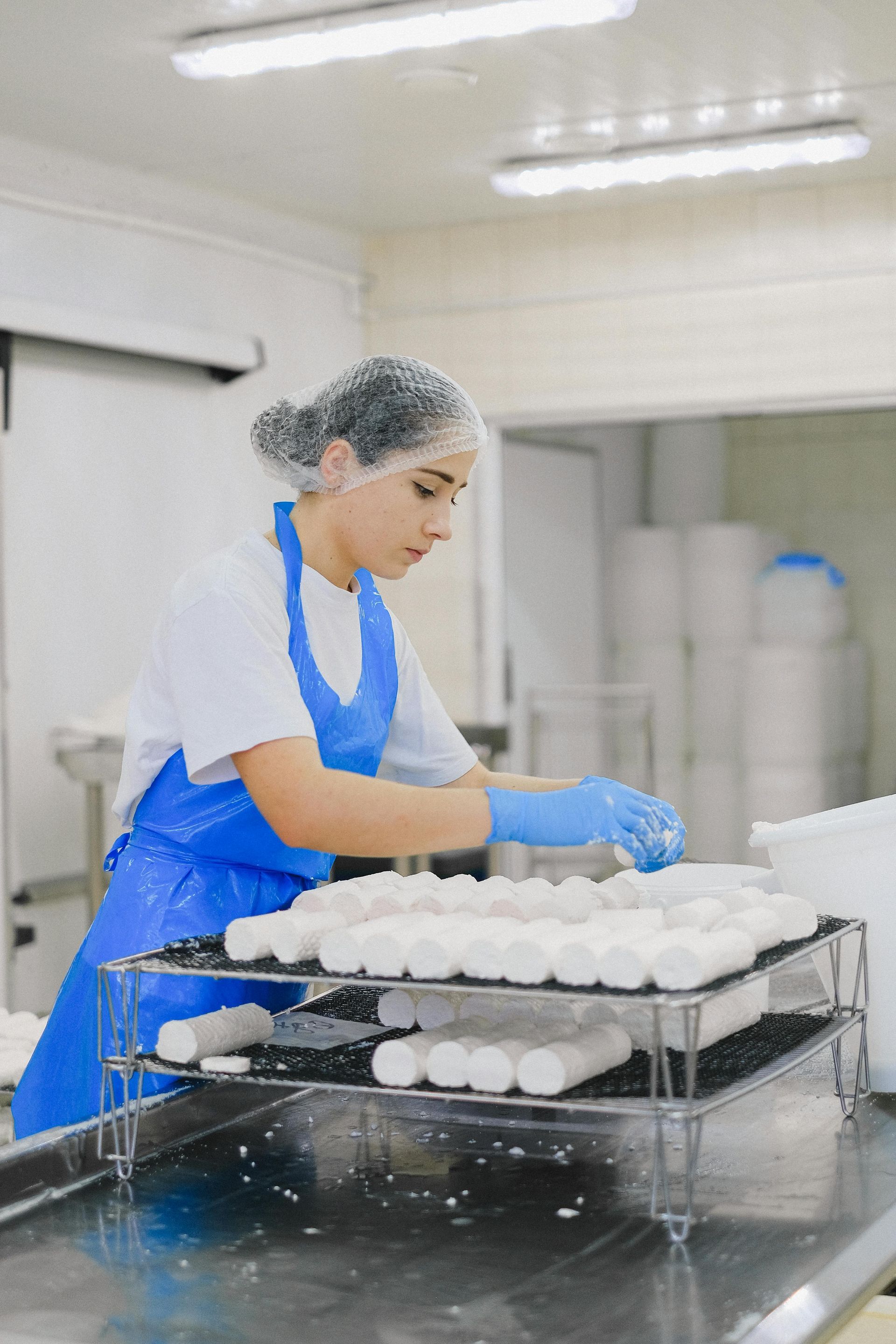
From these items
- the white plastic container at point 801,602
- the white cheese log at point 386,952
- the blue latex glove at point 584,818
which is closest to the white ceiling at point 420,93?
the white plastic container at point 801,602

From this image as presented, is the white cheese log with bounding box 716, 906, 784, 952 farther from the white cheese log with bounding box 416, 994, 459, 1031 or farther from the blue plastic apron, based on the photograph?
the blue plastic apron

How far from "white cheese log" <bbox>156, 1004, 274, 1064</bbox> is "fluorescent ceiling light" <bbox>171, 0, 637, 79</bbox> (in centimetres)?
227

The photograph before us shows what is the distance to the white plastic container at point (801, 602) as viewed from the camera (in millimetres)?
5414

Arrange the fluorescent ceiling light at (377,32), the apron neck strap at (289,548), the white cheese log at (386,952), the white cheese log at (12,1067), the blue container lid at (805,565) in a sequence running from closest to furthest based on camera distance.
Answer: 1. the white cheese log at (386,952)
2. the apron neck strap at (289,548)
3. the white cheese log at (12,1067)
4. the fluorescent ceiling light at (377,32)
5. the blue container lid at (805,565)

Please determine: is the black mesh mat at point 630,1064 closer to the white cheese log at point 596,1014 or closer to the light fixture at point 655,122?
the white cheese log at point 596,1014

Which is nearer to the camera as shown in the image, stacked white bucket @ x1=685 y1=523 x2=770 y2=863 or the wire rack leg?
the wire rack leg

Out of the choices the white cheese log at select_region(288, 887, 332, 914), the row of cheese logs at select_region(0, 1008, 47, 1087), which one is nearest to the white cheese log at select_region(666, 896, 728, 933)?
the white cheese log at select_region(288, 887, 332, 914)

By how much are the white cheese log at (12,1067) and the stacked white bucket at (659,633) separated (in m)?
3.87

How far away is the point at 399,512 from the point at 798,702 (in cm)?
388

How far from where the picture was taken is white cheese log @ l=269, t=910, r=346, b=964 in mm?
1450

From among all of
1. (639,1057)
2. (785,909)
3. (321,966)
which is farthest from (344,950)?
(785,909)

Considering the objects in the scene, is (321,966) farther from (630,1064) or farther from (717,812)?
(717,812)

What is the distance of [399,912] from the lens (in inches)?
62.8

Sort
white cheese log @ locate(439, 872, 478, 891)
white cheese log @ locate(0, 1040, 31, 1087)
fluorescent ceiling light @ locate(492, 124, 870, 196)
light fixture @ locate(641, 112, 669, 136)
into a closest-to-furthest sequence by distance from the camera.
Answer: white cheese log @ locate(439, 872, 478, 891), white cheese log @ locate(0, 1040, 31, 1087), light fixture @ locate(641, 112, 669, 136), fluorescent ceiling light @ locate(492, 124, 870, 196)
